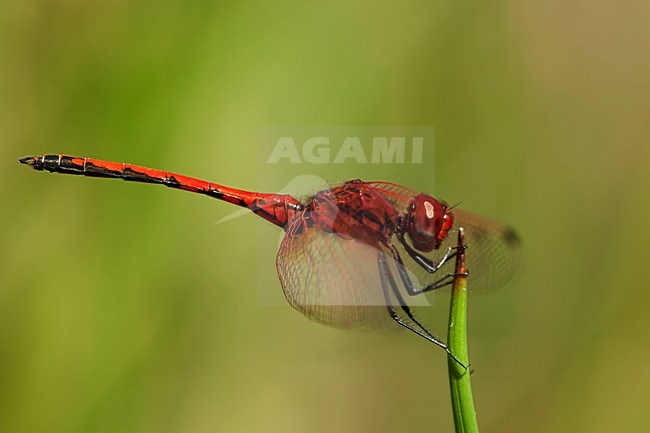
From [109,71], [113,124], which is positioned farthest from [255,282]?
[109,71]

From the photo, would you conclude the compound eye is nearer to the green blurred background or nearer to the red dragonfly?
the red dragonfly

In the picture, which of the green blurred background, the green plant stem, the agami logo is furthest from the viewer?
the agami logo

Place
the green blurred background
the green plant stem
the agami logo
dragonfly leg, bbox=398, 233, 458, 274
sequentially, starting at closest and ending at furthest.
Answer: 1. the green plant stem
2. dragonfly leg, bbox=398, 233, 458, 274
3. the green blurred background
4. the agami logo

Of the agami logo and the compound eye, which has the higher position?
the agami logo

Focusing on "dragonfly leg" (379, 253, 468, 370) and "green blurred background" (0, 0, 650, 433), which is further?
"green blurred background" (0, 0, 650, 433)

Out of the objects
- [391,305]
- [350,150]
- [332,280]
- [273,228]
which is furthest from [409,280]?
[350,150]

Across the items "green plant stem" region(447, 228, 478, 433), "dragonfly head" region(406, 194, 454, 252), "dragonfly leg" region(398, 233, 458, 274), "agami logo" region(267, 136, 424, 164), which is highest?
"agami logo" region(267, 136, 424, 164)

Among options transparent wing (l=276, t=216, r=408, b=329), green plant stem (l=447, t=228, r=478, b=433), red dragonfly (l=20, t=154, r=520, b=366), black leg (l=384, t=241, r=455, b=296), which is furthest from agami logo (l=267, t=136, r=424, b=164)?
green plant stem (l=447, t=228, r=478, b=433)

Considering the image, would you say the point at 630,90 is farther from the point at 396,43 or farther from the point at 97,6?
the point at 97,6
